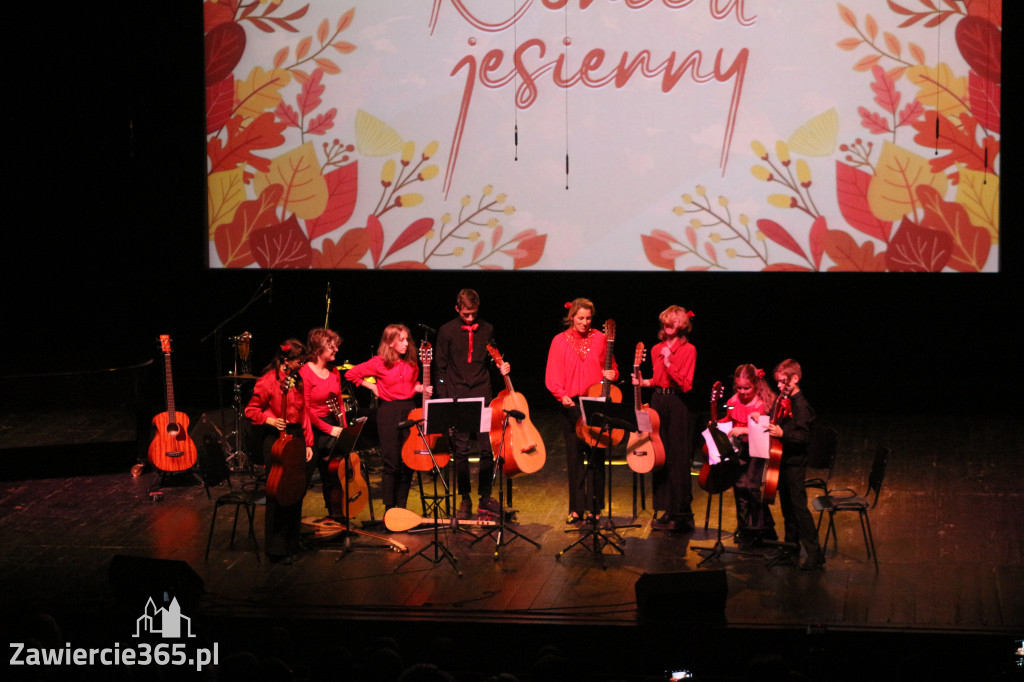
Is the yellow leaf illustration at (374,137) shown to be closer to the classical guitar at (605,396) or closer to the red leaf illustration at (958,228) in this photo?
the classical guitar at (605,396)

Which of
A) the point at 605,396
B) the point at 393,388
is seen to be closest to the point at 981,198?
the point at 605,396

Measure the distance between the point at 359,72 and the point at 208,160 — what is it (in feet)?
5.69

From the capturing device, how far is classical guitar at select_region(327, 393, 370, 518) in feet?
23.9

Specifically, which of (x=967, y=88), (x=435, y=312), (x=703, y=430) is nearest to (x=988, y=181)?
(x=967, y=88)

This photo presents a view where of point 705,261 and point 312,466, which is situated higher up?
point 705,261

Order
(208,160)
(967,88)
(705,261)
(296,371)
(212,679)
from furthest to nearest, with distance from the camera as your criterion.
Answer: (208,160) → (705,261) → (967,88) → (296,371) → (212,679)

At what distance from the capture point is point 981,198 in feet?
32.1

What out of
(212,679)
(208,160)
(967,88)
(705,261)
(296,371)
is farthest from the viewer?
(208,160)

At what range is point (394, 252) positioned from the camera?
421 inches

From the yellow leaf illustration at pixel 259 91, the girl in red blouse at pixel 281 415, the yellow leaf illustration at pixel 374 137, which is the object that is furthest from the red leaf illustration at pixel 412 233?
the girl in red blouse at pixel 281 415

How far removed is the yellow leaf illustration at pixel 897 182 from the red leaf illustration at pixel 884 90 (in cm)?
32

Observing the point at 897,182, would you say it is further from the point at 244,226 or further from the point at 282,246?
the point at 244,226

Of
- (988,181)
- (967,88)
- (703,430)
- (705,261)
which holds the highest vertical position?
(967,88)

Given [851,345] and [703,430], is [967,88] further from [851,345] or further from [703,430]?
[703,430]
